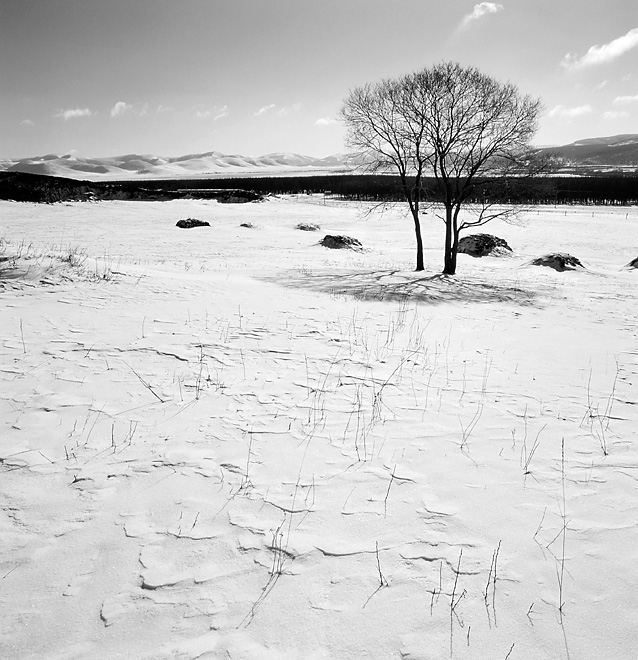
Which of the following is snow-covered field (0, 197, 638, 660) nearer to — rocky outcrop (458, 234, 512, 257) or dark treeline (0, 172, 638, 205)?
dark treeline (0, 172, 638, 205)

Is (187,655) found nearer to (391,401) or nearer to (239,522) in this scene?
(239,522)

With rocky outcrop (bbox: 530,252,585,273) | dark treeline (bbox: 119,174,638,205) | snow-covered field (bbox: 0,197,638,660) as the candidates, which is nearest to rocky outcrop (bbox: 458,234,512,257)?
dark treeline (bbox: 119,174,638,205)

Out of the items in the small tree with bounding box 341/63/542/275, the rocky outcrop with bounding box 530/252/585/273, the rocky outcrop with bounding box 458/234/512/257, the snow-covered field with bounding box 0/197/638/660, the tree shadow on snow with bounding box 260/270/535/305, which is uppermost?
the small tree with bounding box 341/63/542/275

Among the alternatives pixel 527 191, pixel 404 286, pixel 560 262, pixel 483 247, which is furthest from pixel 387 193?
pixel 404 286

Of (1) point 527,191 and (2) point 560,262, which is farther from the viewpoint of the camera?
(2) point 560,262

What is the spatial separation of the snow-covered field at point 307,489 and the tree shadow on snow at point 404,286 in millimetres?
4821

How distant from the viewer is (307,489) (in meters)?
3.58

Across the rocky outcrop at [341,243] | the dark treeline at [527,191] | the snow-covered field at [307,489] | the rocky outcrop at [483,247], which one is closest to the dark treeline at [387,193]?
the dark treeline at [527,191]

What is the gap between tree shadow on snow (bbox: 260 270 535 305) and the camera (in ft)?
45.4

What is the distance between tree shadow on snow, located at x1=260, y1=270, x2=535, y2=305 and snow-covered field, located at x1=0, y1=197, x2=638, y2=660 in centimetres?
482

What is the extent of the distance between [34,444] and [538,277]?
20947 millimetres

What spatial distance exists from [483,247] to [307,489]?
27.5 m

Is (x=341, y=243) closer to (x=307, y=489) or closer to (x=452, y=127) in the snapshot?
(x=452, y=127)

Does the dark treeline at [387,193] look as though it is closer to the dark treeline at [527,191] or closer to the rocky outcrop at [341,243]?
the dark treeline at [527,191]
